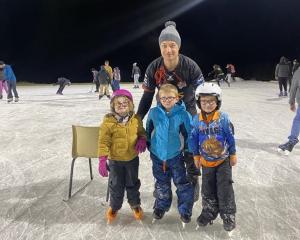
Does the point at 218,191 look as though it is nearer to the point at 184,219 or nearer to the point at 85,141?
the point at 184,219

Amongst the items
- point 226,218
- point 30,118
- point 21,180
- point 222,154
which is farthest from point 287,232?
point 30,118

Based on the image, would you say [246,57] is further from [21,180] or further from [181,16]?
[21,180]

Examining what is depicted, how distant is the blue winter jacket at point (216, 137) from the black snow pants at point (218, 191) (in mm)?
98

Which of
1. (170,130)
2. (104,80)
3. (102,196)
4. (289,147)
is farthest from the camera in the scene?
(104,80)

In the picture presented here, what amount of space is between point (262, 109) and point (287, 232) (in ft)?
24.7

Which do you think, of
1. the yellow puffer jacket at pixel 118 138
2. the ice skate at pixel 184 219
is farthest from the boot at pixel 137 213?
the yellow puffer jacket at pixel 118 138

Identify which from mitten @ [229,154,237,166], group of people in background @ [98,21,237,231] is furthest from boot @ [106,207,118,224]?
mitten @ [229,154,237,166]

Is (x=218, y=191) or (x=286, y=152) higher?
(x=218, y=191)

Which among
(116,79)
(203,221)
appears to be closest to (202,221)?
(203,221)

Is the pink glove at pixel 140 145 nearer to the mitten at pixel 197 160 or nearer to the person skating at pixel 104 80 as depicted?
the mitten at pixel 197 160

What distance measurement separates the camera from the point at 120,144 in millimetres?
3393

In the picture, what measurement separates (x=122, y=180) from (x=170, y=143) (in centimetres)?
58

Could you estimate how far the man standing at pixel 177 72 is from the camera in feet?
11.2

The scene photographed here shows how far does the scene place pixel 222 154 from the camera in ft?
10.6
